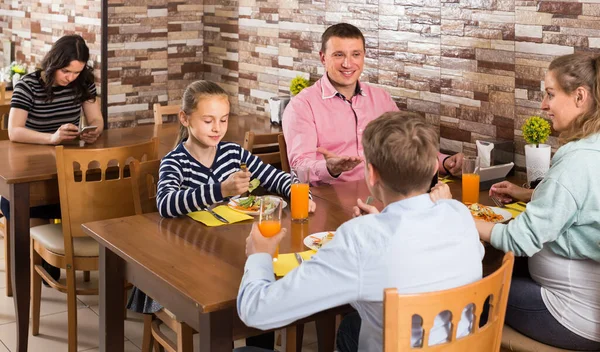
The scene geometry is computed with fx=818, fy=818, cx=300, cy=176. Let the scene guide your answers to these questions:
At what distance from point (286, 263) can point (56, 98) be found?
206cm

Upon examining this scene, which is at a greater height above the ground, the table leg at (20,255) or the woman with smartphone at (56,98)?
the woman with smartphone at (56,98)

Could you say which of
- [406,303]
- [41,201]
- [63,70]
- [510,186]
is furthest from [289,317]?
[63,70]

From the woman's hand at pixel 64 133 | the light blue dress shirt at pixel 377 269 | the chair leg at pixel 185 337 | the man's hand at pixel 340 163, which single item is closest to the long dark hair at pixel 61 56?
the woman's hand at pixel 64 133

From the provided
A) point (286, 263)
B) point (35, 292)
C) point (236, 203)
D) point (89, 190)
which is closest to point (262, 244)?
point (286, 263)

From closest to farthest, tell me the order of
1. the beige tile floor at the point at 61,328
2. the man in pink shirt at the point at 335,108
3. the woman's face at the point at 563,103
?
the woman's face at the point at 563,103 < the beige tile floor at the point at 61,328 < the man in pink shirt at the point at 335,108

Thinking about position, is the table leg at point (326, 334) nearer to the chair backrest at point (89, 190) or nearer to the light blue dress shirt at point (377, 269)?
the chair backrest at point (89, 190)

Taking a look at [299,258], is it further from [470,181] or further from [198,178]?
[470,181]

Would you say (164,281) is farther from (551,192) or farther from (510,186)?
(510,186)

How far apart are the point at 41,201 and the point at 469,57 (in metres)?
1.78

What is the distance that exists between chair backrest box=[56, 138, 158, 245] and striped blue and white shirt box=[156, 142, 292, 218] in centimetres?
29

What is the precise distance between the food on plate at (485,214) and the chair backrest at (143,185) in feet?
3.55

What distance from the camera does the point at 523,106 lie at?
3.18m

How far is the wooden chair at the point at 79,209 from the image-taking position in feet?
9.55

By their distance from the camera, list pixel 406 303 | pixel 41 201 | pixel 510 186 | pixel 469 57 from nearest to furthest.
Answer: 1. pixel 406 303
2. pixel 510 186
3. pixel 41 201
4. pixel 469 57
